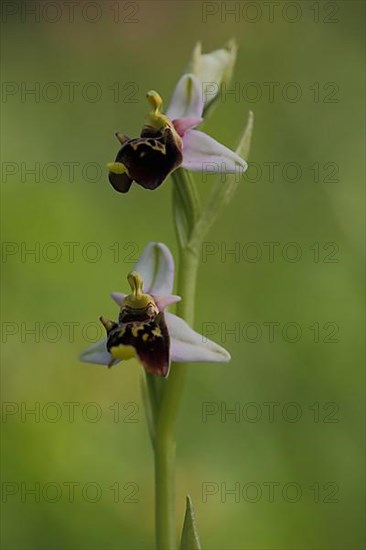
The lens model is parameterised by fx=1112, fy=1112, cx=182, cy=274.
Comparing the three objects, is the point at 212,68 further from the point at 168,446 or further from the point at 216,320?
the point at 216,320

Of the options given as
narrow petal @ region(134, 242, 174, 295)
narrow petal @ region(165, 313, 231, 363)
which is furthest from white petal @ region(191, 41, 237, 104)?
narrow petal @ region(165, 313, 231, 363)

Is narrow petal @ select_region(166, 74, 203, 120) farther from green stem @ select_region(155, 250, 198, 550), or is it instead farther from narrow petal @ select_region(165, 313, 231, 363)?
narrow petal @ select_region(165, 313, 231, 363)

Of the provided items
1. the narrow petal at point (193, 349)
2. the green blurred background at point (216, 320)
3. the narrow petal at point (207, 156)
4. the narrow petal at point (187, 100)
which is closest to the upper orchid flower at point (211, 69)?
the narrow petal at point (187, 100)

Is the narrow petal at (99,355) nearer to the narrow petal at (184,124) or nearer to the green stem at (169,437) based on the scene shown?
the green stem at (169,437)

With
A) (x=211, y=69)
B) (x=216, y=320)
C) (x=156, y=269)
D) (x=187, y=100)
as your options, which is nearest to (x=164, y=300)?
(x=156, y=269)

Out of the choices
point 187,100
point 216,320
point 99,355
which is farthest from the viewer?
point 216,320

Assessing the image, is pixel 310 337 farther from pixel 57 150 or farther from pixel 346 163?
pixel 57 150
